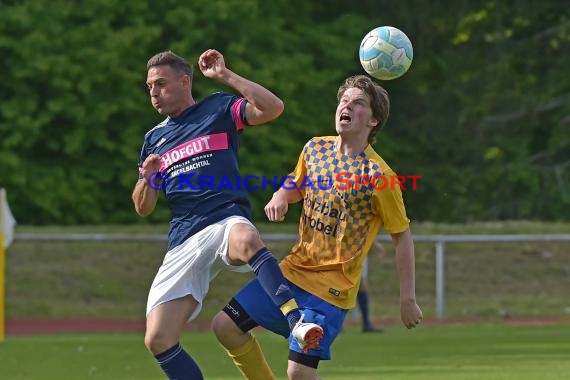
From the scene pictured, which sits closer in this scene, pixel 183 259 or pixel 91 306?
pixel 183 259

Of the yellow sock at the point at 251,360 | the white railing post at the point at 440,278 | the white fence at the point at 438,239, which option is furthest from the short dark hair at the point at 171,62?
the white railing post at the point at 440,278

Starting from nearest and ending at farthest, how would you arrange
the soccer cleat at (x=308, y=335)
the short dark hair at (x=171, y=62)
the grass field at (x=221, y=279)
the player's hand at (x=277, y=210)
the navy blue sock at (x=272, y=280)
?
the soccer cleat at (x=308, y=335) < the navy blue sock at (x=272, y=280) < the player's hand at (x=277, y=210) < the short dark hair at (x=171, y=62) < the grass field at (x=221, y=279)

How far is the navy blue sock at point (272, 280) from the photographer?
6945mm

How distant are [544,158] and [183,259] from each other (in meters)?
26.7

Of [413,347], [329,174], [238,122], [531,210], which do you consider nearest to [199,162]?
[238,122]

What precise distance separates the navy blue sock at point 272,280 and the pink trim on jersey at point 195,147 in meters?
0.85

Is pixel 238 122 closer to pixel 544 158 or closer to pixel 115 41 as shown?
pixel 115 41

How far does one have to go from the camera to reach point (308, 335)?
6.67 m

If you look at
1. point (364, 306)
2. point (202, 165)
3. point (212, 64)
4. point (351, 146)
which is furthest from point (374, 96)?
point (364, 306)

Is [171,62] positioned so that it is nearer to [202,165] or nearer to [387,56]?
[202,165]

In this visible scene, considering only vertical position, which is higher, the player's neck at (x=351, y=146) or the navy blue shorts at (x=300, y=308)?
the player's neck at (x=351, y=146)

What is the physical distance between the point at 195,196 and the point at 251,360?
1031 millimetres

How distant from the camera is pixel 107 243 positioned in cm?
2017

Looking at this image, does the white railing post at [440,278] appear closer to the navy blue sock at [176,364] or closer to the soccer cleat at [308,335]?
the navy blue sock at [176,364]
